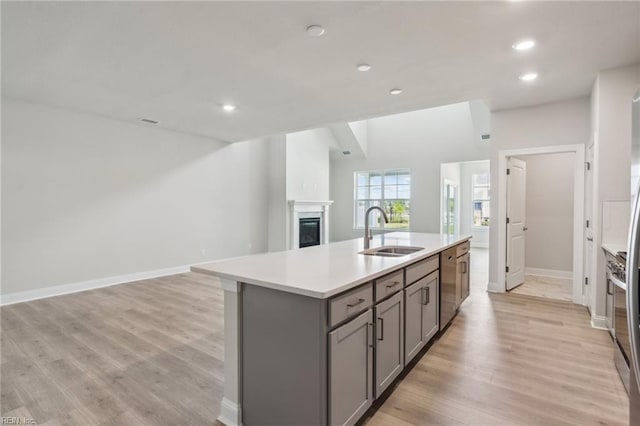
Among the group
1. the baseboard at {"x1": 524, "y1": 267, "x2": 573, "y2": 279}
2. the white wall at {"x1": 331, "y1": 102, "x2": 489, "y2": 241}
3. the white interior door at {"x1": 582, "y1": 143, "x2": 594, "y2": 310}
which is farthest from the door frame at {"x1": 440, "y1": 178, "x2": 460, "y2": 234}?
the white interior door at {"x1": 582, "y1": 143, "x2": 594, "y2": 310}

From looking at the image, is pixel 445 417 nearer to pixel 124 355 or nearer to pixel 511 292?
pixel 124 355

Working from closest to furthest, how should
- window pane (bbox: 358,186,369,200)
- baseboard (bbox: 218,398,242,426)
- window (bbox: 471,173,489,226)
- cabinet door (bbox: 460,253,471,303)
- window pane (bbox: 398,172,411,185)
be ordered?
baseboard (bbox: 218,398,242,426) → cabinet door (bbox: 460,253,471,303) → window pane (bbox: 398,172,411,185) → window pane (bbox: 358,186,369,200) → window (bbox: 471,173,489,226)

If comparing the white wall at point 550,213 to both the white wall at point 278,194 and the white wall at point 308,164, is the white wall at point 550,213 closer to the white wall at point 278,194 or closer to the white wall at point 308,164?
the white wall at point 308,164

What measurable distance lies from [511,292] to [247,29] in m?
4.75

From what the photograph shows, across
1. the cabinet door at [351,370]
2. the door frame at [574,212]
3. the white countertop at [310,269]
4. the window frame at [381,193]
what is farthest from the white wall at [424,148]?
the cabinet door at [351,370]

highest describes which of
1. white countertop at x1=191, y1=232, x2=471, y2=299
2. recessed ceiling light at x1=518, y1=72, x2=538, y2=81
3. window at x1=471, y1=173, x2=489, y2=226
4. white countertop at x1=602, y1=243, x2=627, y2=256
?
recessed ceiling light at x1=518, y1=72, x2=538, y2=81

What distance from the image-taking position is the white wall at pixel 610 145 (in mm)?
3182

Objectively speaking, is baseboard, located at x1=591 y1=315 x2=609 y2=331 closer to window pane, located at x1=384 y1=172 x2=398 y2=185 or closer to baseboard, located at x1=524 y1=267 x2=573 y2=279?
baseboard, located at x1=524 y1=267 x2=573 y2=279

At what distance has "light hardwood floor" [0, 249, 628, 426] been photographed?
6.35ft

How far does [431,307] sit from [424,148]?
242 inches

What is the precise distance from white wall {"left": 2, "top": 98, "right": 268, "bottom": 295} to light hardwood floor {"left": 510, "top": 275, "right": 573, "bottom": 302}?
5.53 m

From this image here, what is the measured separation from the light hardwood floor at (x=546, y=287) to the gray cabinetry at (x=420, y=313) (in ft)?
8.52

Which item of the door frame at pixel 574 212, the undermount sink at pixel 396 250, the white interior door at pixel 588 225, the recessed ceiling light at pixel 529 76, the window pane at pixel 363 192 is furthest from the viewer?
the window pane at pixel 363 192

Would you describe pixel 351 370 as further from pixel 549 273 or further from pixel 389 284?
pixel 549 273
